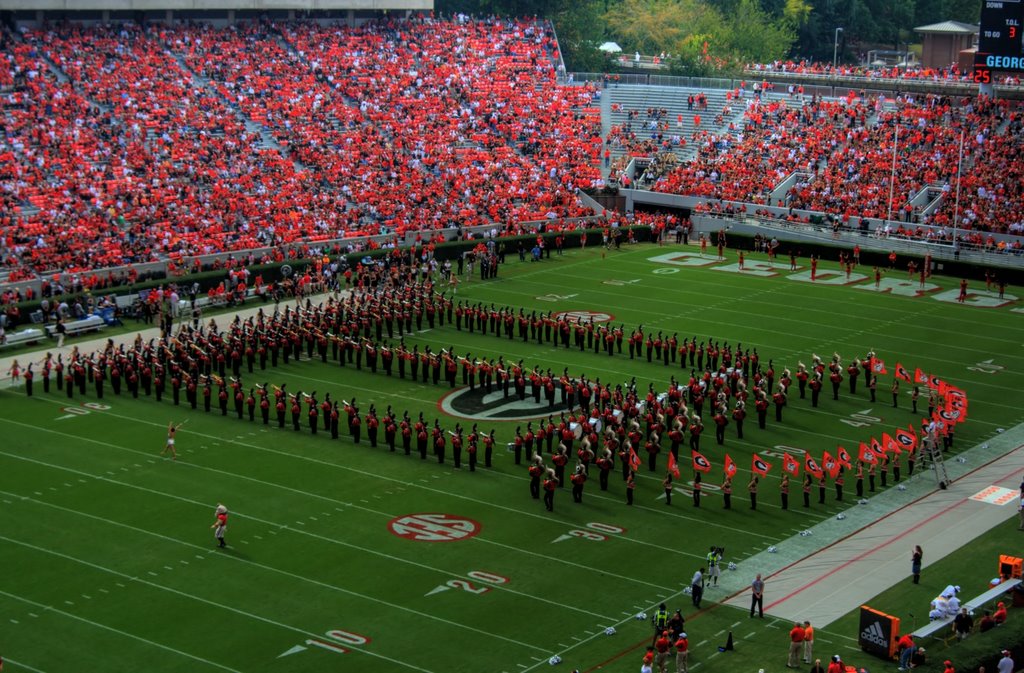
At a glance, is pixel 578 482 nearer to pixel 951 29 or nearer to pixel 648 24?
pixel 951 29

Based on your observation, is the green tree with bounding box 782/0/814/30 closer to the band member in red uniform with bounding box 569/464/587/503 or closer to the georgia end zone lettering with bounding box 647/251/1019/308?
the georgia end zone lettering with bounding box 647/251/1019/308

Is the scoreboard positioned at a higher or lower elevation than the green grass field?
higher

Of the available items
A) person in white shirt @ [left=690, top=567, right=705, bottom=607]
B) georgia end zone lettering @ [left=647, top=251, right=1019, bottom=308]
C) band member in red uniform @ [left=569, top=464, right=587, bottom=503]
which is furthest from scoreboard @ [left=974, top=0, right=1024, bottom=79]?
person in white shirt @ [left=690, top=567, right=705, bottom=607]

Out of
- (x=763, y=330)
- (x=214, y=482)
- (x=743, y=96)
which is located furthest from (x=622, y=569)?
(x=743, y=96)

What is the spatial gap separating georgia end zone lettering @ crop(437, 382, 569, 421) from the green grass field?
408 millimetres

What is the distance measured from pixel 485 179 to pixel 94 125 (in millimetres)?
14971

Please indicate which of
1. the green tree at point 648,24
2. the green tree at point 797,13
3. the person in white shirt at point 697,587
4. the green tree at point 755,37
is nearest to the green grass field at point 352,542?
the person in white shirt at point 697,587

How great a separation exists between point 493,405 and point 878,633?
46.2 ft

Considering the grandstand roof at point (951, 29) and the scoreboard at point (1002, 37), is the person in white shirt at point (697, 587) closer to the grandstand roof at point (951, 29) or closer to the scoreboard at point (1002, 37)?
the scoreboard at point (1002, 37)

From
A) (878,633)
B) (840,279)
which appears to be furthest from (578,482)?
(840,279)

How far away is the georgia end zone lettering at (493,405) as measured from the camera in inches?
1260

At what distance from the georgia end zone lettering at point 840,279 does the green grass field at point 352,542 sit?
8.38 meters

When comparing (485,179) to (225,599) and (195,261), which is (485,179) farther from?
(225,599)

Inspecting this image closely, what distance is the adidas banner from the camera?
20.1 m
